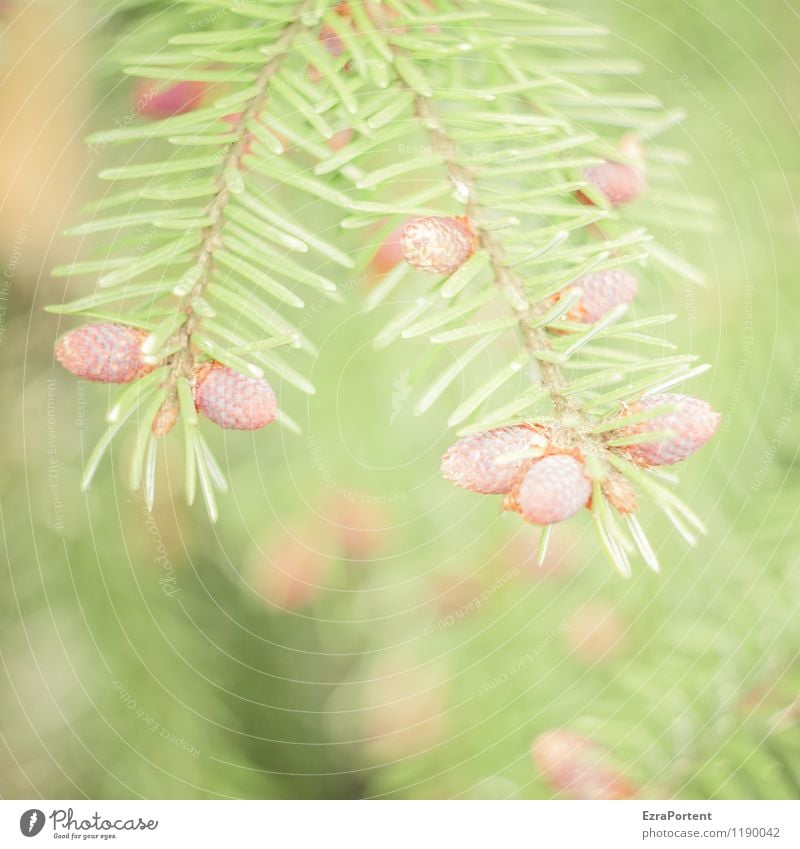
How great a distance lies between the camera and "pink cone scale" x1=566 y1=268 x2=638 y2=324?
0.22 meters

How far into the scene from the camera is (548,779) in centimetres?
31

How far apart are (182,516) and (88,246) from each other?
11cm

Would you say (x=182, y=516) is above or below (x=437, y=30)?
below

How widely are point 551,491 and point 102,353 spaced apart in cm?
12

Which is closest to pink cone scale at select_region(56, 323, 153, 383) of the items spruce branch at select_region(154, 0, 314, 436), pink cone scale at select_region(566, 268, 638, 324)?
spruce branch at select_region(154, 0, 314, 436)

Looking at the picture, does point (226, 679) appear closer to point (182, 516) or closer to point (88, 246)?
point (182, 516)

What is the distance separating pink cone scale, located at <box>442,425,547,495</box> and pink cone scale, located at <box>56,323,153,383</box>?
0.09m

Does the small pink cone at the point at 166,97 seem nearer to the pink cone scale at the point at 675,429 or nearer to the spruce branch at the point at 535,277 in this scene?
the spruce branch at the point at 535,277

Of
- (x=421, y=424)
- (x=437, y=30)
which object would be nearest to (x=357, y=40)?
(x=437, y=30)

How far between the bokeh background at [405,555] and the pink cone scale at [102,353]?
95 mm

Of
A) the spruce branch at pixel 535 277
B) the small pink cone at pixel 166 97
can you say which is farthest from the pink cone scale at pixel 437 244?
the small pink cone at pixel 166 97

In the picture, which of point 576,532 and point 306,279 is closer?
point 306,279

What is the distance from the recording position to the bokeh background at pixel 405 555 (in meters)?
0.29

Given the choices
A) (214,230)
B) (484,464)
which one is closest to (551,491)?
(484,464)
